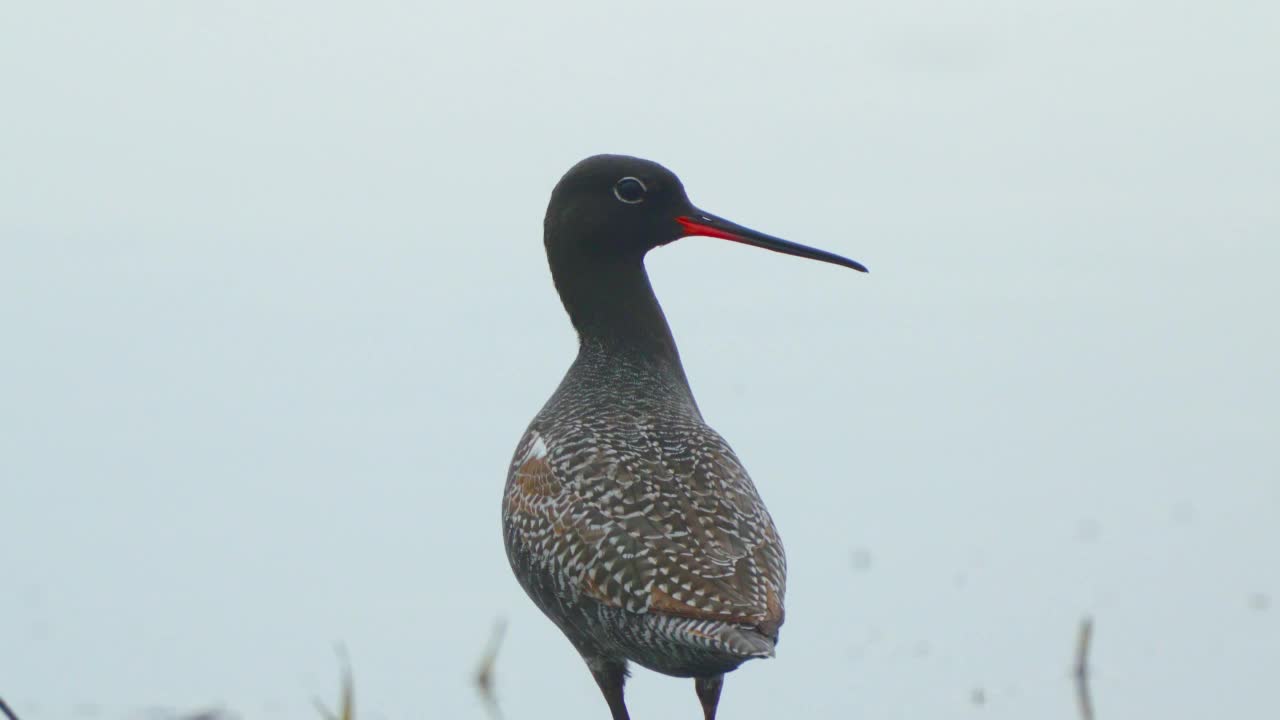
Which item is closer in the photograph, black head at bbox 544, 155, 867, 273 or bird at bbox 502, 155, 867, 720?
bird at bbox 502, 155, 867, 720

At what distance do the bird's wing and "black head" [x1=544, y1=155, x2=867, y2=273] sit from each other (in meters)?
1.10

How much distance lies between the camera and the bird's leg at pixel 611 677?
7457 millimetres

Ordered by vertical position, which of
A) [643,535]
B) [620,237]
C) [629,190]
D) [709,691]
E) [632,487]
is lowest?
[709,691]

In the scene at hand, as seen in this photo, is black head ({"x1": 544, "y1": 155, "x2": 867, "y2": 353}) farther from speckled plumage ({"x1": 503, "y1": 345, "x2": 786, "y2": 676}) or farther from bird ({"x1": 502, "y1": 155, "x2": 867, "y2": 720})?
speckled plumage ({"x1": 503, "y1": 345, "x2": 786, "y2": 676})

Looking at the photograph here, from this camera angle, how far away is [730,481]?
7.41m

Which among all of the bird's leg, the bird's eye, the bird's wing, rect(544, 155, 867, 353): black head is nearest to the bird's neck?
rect(544, 155, 867, 353): black head

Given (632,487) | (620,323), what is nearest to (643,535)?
(632,487)

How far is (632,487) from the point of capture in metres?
7.12

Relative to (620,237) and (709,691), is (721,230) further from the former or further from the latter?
(709,691)

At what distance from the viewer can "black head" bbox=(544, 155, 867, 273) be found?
827cm

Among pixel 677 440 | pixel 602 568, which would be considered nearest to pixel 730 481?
pixel 677 440

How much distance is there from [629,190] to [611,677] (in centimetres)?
237

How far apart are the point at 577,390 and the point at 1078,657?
3373mm

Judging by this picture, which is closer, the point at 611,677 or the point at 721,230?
the point at 611,677
